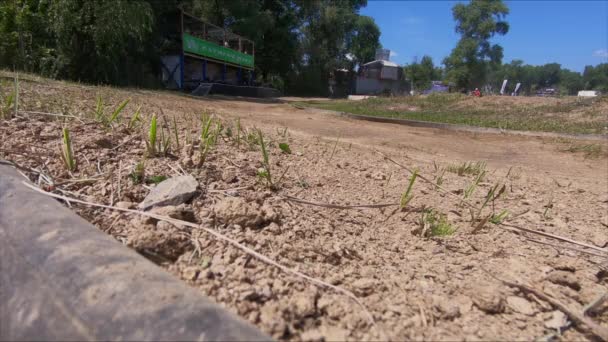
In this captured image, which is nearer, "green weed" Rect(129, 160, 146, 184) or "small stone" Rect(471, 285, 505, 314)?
"small stone" Rect(471, 285, 505, 314)

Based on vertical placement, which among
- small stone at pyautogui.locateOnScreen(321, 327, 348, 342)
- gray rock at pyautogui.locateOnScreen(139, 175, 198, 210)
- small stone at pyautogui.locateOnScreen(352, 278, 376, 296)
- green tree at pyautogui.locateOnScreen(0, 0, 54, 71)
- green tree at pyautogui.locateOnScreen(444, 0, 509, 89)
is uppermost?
green tree at pyautogui.locateOnScreen(444, 0, 509, 89)

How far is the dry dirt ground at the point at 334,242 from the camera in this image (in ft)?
3.69

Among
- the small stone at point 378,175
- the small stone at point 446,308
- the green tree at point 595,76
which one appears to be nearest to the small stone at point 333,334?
the small stone at point 446,308

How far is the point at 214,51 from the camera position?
22.2m

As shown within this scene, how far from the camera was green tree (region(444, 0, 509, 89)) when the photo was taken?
4569 centimetres

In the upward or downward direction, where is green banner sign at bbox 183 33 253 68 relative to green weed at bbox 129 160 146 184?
upward

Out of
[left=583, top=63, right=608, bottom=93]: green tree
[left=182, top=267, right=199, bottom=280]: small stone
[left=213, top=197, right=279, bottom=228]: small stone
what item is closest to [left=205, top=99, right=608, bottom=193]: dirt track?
[left=213, top=197, right=279, bottom=228]: small stone

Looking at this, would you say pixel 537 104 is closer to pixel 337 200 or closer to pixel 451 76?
pixel 337 200

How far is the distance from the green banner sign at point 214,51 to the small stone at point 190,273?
20.2 metres

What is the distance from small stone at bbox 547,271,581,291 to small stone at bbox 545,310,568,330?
0.83ft

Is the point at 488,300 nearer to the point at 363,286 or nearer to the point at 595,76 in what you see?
the point at 363,286

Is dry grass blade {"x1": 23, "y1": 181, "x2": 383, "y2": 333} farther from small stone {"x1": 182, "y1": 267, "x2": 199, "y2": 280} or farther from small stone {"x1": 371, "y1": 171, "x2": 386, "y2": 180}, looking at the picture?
small stone {"x1": 371, "y1": 171, "x2": 386, "y2": 180}

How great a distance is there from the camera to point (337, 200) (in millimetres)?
2088

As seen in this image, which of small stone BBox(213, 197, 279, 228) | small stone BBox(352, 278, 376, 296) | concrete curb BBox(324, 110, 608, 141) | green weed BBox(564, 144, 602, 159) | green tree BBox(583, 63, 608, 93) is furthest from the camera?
green tree BBox(583, 63, 608, 93)
